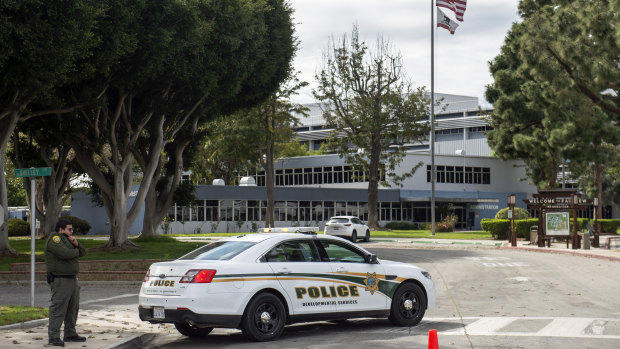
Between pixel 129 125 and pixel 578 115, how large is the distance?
18263 millimetres

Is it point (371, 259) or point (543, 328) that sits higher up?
point (371, 259)

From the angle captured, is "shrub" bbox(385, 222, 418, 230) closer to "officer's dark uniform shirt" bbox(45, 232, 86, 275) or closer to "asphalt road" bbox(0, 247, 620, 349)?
"asphalt road" bbox(0, 247, 620, 349)

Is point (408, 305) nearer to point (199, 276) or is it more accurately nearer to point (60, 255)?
point (199, 276)

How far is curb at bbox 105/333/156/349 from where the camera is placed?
35.6 feet

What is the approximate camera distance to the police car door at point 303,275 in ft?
38.3

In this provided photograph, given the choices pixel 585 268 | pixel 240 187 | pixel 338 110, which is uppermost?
pixel 338 110

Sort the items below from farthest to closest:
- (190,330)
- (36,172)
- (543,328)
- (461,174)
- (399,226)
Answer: (461,174) → (399,226) → (36,172) → (543,328) → (190,330)

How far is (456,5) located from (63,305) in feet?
129

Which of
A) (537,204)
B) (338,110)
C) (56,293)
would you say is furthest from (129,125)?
(338,110)

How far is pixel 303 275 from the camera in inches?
468

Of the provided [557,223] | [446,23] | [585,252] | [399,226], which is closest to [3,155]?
[585,252]

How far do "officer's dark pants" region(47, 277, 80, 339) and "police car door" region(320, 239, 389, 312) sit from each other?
12.3 ft

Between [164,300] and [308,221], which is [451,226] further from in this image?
[164,300]

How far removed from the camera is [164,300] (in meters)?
11.0
